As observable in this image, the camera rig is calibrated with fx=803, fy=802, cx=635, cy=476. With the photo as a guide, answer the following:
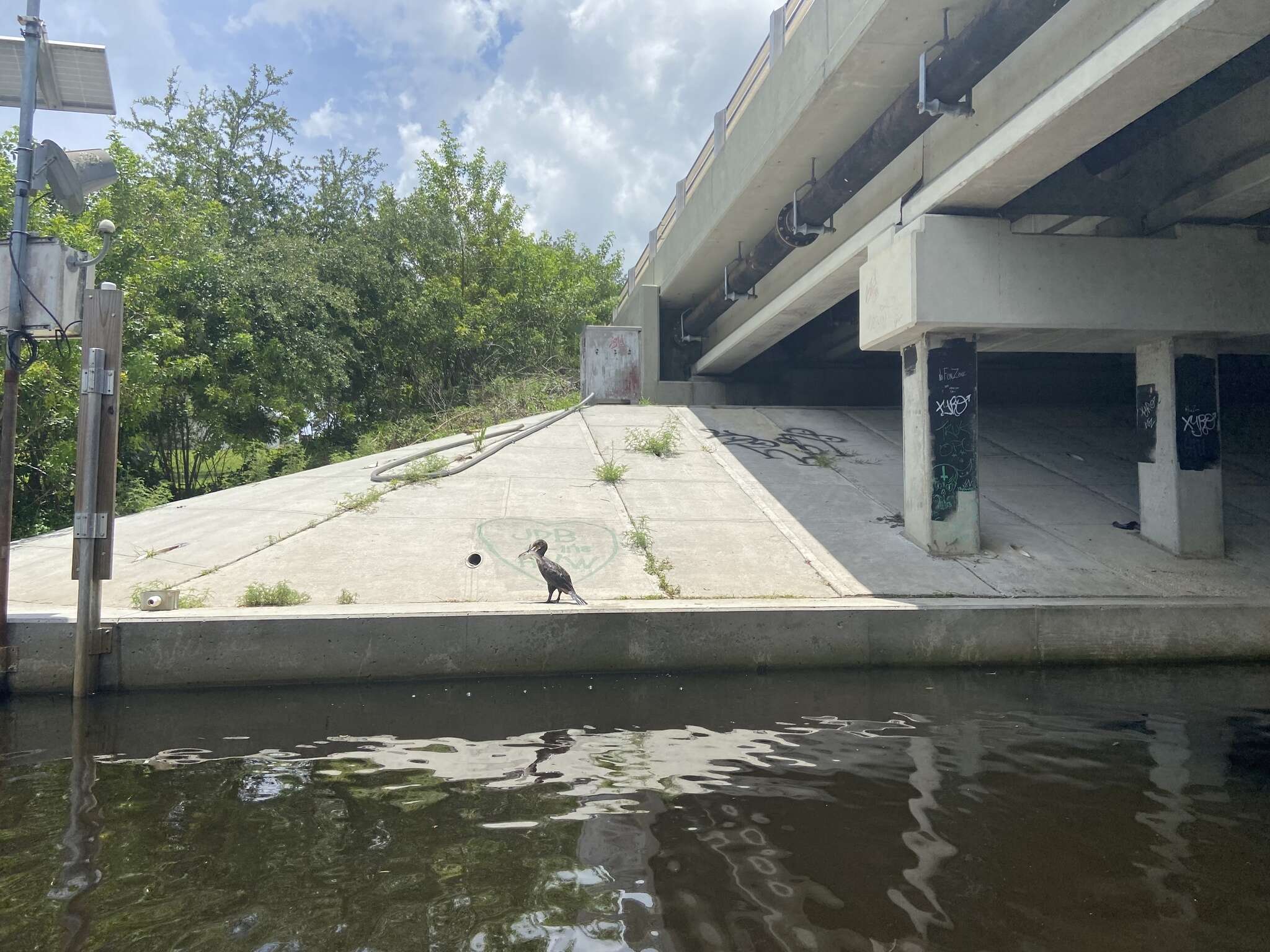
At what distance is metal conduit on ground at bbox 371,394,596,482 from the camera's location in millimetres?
11633

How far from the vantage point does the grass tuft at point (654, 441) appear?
Result: 13789 mm

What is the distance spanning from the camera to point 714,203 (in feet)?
49.0

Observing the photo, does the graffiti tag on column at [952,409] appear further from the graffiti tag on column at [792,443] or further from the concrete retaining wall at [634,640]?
the graffiti tag on column at [792,443]

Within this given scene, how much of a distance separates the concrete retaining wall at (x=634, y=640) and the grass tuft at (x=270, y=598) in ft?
1.21

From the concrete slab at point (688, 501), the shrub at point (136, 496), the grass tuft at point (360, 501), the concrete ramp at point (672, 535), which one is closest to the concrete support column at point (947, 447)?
the concrete ramp at point (672, 535)

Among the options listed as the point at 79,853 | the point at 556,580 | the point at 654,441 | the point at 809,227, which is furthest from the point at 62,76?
the point at 809,227

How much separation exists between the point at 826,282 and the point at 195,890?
11243mm

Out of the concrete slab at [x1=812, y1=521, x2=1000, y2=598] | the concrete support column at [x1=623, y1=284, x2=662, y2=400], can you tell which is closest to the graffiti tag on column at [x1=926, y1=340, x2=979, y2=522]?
the concrete slab at [x1=812, y1=521, x2=1000, y2=598]

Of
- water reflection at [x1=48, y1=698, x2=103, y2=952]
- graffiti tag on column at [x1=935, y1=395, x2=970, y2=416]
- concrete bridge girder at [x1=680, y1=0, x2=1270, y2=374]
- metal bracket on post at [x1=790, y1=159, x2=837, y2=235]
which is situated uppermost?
metal bracket on post at [x1=790, y1=159, x2=837, y2=235]

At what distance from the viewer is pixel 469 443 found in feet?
45.7

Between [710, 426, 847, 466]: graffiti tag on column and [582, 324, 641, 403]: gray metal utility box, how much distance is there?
3.06 meters

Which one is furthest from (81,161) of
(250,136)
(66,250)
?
(66,250)

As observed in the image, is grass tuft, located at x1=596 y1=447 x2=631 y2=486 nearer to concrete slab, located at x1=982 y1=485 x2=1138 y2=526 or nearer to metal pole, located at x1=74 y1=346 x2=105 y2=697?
concrete slab, located at x1=982 y1=485 x2=1138 y2=526

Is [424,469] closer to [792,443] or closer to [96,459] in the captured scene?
[96,459]
